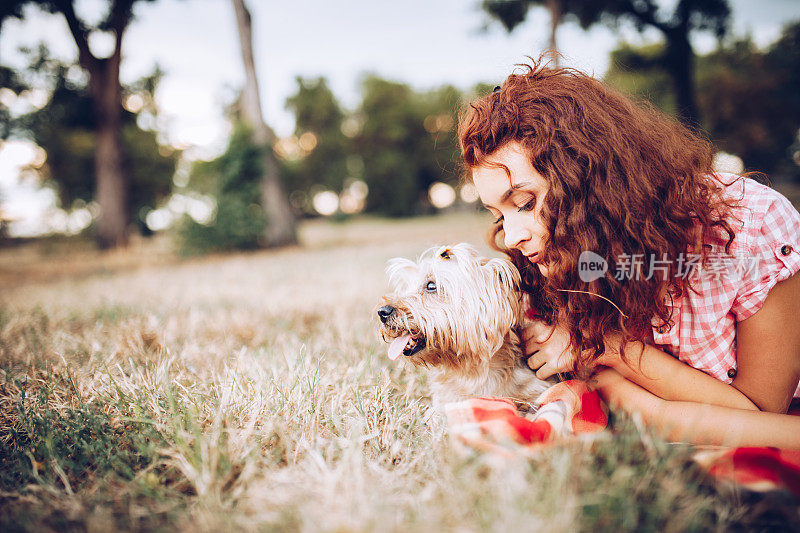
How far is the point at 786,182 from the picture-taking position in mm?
Result: 26422

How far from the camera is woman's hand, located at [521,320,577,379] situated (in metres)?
2.14

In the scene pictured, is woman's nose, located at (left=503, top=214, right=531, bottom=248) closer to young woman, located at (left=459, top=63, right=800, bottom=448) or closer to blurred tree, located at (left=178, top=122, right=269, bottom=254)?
young woman, located at (left=459, top=63, right=800, bottom=448)

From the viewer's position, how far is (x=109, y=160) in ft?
46.6

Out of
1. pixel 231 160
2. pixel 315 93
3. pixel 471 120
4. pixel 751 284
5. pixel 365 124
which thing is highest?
pixel 315 93

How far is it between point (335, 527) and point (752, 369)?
2.01m

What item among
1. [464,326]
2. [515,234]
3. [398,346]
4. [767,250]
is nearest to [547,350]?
[464,326]

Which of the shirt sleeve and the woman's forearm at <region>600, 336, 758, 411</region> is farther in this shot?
the woman's forearm at <region>600, 336, 758, 411</region>

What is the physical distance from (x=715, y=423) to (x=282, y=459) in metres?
1.93

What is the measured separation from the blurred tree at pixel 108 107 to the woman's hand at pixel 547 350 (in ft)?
51.8

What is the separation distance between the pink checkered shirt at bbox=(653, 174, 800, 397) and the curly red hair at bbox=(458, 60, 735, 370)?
9 centimetres

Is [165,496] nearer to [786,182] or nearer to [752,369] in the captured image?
[752,369]

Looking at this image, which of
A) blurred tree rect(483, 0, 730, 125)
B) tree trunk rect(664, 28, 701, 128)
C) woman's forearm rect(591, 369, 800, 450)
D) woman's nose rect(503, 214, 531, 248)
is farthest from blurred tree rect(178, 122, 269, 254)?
tree trunk rect(664, 28, 701, 128)

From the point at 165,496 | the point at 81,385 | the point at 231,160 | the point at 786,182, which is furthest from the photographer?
the point at 786,182

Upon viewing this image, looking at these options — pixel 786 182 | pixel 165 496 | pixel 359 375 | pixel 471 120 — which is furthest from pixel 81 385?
pixel 786 182
